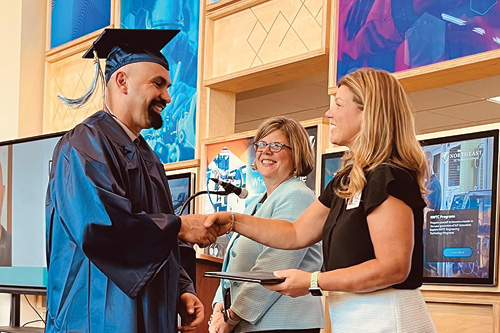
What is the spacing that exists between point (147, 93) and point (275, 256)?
0.76 m

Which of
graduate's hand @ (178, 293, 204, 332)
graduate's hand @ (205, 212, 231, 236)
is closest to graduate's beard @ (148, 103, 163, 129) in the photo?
graduate's hand @ (205, 212, 231, 236)

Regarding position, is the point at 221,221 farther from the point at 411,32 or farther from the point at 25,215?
the point at 25,215

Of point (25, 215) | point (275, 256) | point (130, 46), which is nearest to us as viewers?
point (130, 46)

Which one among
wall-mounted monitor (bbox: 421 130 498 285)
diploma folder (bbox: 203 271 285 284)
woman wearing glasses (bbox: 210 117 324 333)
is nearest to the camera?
diploma folder (bbox: 203 271 285 284)

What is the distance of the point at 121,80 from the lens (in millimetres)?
2496

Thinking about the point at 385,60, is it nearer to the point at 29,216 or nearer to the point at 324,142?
the point at 324,142

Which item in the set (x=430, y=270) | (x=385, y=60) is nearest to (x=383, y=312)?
(x=430, y=270)

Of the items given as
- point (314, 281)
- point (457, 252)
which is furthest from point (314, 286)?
point (457, 252)

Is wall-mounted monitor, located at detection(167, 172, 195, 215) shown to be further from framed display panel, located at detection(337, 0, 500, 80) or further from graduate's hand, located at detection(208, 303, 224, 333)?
graduate's hand, located at detection(208, 303, 224, 333)

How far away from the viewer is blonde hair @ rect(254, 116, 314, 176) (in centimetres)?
301

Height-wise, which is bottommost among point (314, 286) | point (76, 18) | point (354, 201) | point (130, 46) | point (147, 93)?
point (314, 286)

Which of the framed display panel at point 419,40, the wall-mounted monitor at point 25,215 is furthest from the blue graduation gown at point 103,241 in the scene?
the wall-mounted monitor at point 25,215

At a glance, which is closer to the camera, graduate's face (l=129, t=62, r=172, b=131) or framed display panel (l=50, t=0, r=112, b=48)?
graduate's face (l=129, t=62, r=172, b=131)

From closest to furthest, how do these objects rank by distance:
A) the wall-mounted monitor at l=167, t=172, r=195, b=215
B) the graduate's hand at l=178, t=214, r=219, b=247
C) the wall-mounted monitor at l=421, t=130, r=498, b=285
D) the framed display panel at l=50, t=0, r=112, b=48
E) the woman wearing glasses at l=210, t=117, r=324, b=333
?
the graduate's hand at l=178, t=214, r=219, b=247
the woman wearing glasses at l=210, t=117, r=324, b=333
the wall-mounted monitor at l=421, t=130, r=498, b=285
the wall-mounted monitor at l=167, t=172, r=195, b=215
the framed display panel at l=50, t=0, r=112, b=48
